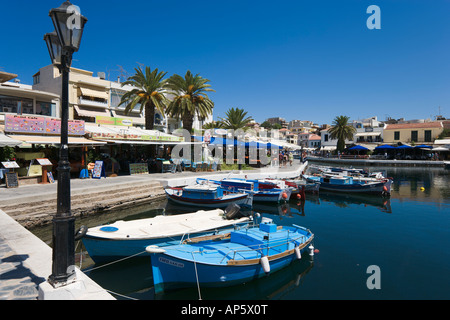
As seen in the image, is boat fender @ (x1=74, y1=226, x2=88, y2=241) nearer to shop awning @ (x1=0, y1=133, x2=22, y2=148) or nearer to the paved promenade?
the paved promenade

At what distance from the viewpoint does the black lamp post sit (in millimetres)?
4064

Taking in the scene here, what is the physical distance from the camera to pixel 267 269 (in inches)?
306

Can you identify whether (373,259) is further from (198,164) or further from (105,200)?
(198,164)

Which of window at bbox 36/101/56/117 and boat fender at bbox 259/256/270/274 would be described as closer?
boat fender at bbox 259/256/270/274

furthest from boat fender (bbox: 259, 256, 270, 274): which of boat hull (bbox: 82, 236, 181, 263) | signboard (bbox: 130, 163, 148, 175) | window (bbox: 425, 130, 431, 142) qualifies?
window (bbox: 425, 130, 431, 142)

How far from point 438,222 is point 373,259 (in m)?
8.72

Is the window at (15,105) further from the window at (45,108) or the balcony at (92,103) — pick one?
the balcony at (92,103)

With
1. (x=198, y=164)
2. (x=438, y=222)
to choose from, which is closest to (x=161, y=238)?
(x=438, y=222)

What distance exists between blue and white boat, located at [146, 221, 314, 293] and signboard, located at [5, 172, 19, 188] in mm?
13865

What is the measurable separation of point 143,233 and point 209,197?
7825 mm

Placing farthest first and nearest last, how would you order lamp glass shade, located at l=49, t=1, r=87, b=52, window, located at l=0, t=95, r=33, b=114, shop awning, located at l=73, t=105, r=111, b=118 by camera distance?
1. shop awning, located at l=73, t=105, r=111, b=118
2. window, located at l=0, t=95, r=33, b=114
3. lamp glass shade, located at l=49, t=1, r=87, b=52

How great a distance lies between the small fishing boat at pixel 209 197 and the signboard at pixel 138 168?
24.8 feet

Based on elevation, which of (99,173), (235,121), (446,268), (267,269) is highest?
(235,121)

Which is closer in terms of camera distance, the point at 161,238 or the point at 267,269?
the point at 267,269
